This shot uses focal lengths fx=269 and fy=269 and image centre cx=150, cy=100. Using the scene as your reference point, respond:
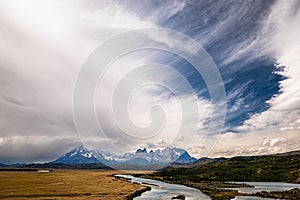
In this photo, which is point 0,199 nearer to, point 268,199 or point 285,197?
point 268,199

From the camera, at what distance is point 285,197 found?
8706 centimetres

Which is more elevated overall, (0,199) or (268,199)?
(0,199)

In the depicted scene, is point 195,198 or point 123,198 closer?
point 123,198

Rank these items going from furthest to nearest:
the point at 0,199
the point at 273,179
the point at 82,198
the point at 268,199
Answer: the point at 273,179
the point at 268,199
the point at 82,198
the point at 0,199

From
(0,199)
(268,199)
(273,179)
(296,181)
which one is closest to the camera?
(0,199)

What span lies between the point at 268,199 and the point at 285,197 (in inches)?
288

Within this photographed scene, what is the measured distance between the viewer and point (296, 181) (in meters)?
174

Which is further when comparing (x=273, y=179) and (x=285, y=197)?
(x=273, y=179)

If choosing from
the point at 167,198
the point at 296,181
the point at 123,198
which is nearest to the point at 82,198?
the point at 123,198

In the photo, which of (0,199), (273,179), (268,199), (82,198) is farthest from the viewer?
(273,179)

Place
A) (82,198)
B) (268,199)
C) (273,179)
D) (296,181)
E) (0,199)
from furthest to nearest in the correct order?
(273,179) → (296,181) → (268,199) → (82,198) → (0,199)

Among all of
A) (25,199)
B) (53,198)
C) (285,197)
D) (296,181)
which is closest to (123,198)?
(53,198)

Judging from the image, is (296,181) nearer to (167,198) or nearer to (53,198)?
(167,198)

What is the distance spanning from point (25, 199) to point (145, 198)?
36.3 m
